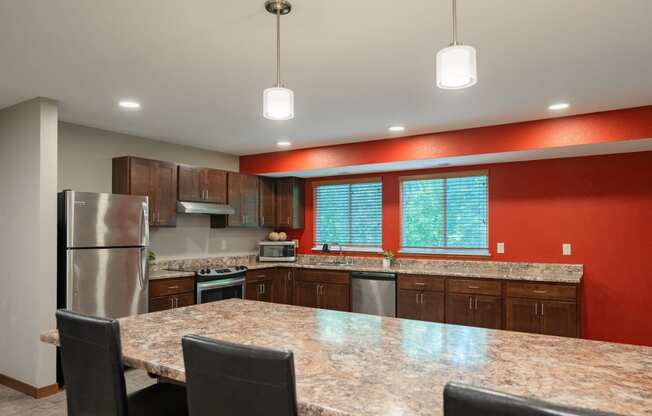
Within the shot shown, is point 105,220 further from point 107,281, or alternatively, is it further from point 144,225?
point 107,281

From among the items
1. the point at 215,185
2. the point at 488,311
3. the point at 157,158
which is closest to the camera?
the point at 488,311

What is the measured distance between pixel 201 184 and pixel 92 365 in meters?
3.94

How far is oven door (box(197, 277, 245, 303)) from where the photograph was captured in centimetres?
479

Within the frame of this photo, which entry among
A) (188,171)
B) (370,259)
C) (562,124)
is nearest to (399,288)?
(370,259)

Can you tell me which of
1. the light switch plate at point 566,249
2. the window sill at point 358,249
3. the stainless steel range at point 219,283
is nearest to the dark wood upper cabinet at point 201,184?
the stainless steel range at point 219,283

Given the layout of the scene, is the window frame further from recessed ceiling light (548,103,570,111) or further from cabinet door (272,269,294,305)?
recessed ceiling light (548,103,570,111)

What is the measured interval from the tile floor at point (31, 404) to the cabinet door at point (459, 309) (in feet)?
10.1

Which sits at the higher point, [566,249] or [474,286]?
[566,249]

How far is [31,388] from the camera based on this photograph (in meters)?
3.57

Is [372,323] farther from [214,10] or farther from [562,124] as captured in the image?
[562,124]

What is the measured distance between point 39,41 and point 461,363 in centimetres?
275

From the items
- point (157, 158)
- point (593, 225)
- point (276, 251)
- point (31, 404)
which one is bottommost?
point (31, 404)

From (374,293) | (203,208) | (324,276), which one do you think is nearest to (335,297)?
(324,276)

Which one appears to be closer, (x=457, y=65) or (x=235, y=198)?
(x=457, y=65)
